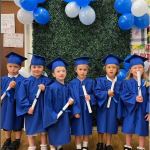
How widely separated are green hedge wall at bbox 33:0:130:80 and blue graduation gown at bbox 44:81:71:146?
1.24 m

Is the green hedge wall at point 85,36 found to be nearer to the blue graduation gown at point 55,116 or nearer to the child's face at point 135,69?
the child's face at point 135,69

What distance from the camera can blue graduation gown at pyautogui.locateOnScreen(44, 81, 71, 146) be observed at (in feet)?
11.6

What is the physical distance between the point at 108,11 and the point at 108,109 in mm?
1757

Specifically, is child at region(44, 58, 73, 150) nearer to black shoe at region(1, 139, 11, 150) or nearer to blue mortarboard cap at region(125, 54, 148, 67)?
black shoe at region(1, 139, 11, 150)

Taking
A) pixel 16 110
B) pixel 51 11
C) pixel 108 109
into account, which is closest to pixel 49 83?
pixel 16 110

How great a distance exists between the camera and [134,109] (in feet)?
11.6

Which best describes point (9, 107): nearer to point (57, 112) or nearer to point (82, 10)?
point (57, 112)

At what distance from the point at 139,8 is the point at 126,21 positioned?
0.37 m

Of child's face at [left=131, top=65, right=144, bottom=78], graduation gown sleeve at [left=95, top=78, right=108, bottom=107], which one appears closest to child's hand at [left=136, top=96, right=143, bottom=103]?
child's face at [left=131, top=65, right=144, bottom=78]

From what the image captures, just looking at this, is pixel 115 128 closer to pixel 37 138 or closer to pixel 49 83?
pixel 49 83

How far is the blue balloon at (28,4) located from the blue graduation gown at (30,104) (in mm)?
1155

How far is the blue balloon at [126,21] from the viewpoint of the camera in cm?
425

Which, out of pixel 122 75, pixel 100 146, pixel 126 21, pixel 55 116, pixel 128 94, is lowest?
pixel 100 146

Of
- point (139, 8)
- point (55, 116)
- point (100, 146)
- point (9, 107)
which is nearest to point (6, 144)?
point (9, 107)
